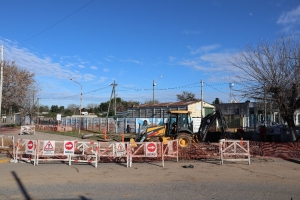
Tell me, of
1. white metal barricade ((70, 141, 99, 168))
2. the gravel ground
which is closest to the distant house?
white metal barricade ((70, 141, 99, 168))

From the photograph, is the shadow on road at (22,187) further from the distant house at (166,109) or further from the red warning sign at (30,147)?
the distant house at (166,109)

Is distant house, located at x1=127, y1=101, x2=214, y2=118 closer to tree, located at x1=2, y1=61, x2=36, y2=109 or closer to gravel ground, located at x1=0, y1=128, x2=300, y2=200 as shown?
tree, located at x1=2, y1=61, x2=36, y2=109

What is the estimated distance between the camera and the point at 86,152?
14219 mm

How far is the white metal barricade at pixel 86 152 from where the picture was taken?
1321cm

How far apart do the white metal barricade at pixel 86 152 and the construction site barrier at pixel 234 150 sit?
5.69m

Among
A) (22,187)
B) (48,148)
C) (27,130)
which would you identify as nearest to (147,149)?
(48,148)

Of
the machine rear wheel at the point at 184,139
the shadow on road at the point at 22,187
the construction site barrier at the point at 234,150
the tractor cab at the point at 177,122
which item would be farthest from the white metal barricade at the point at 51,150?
the tractor cab at the point at 177,122

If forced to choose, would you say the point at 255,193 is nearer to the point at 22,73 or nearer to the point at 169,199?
the point at 169,199

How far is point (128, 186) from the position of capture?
916cm

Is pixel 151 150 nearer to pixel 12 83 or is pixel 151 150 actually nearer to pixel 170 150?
pixel 170 150

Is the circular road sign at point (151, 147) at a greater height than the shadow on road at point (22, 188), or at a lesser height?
greater

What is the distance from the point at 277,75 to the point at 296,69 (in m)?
1.11

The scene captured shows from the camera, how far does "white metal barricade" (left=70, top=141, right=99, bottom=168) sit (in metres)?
13.2

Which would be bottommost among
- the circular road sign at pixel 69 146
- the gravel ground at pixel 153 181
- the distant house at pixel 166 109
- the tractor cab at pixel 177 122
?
the gravel ground at pixel 153 181
